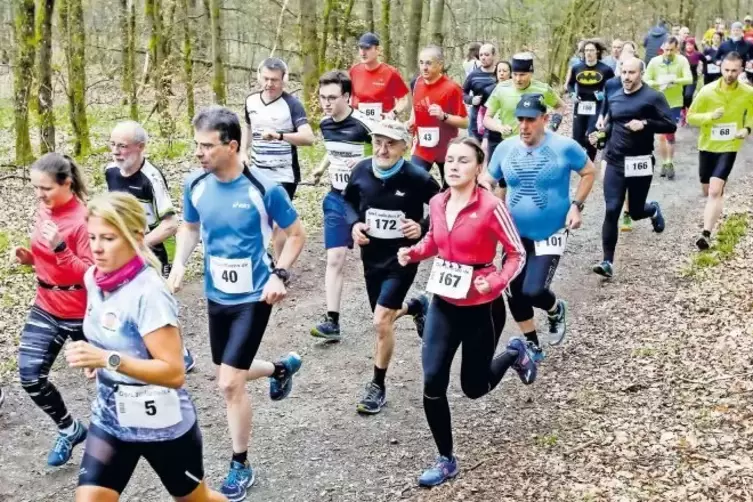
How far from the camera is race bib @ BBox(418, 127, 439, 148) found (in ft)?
30.1

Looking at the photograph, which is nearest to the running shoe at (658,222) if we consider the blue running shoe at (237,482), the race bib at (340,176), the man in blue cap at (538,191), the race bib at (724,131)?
the race bib at (724,131)

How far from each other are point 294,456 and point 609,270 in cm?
462

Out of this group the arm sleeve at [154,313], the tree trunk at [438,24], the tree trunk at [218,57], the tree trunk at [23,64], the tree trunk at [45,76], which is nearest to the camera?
the arm sleeve at [154,313]

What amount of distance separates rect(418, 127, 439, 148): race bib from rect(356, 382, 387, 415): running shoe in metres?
3.97

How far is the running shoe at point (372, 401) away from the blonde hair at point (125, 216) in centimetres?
276

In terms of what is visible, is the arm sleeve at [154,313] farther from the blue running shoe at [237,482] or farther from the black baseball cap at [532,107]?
the black baseball cap at [532,107]

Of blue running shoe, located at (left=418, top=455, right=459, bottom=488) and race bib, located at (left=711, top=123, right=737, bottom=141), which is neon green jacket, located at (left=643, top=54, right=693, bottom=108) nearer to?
race bib, located at (left=711, top=123, right=737, bottom=141)

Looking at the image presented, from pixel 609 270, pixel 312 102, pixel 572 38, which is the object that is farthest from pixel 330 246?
pixel 572 38

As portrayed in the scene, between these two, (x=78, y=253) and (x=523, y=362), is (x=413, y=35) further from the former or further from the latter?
(x=78, y=253)

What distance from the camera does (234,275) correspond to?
15.3 feet

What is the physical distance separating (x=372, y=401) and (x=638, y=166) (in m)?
4.30

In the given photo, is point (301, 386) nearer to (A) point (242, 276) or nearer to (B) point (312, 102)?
(A) point (242, 276)

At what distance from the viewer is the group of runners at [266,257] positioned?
329 centimetres

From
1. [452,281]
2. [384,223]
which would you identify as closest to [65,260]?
[384,223]
